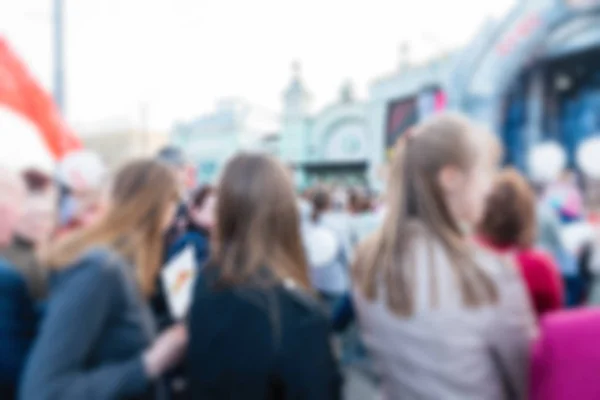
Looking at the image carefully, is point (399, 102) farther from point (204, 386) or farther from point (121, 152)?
point (121, 152)

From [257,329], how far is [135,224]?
62 cm

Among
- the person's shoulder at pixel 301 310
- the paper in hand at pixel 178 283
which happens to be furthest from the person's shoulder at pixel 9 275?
the person's shoulder at pixel 301 310

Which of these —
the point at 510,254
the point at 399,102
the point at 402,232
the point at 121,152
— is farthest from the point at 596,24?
the point at 121,152

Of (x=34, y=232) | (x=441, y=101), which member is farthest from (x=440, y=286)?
(x=441, y=101)

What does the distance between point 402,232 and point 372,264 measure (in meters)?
0.12

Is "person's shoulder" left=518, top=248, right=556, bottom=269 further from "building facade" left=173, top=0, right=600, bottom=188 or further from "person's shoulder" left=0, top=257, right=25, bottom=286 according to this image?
"building facade" left=173, top=0, right=600, bottom=188

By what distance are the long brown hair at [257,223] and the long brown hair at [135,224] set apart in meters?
0.23

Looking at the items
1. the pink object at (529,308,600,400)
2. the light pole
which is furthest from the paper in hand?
the light pole

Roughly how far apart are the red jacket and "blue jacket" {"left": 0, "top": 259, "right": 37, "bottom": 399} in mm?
1694

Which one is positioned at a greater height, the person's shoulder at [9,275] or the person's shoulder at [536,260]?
the person's shoulder at [9,275]

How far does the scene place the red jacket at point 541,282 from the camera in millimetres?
1838

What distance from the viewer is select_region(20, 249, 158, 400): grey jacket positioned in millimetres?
1140

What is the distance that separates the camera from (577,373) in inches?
30.8

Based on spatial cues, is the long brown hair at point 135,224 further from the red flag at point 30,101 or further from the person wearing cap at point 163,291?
the red flag at point 30,101
